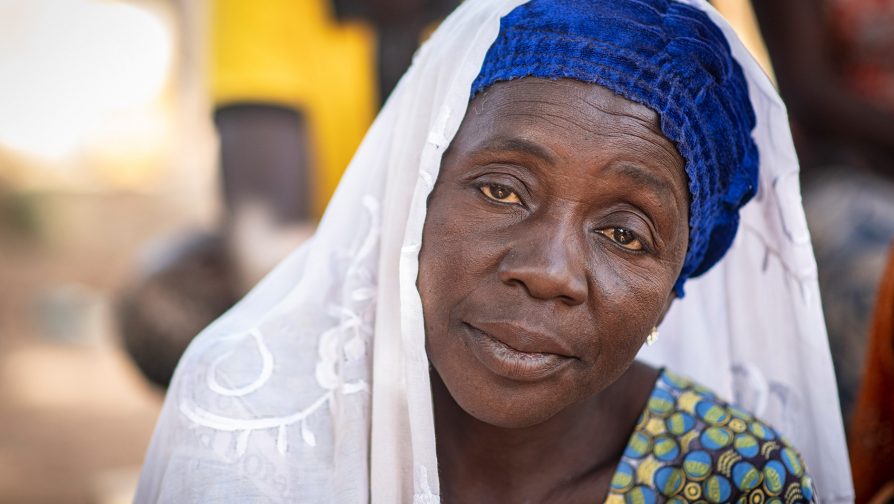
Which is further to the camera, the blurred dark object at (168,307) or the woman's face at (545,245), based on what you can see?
the blurred dark object at (168,307)

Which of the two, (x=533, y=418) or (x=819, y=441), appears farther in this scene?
(x=819, y=441)

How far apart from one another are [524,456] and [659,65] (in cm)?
96

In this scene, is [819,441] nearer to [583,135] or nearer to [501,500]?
[501,500]

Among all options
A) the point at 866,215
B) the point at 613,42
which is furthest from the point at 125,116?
the point at 613,42

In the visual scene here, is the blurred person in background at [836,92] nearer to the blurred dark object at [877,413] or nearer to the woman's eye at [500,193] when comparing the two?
the blurred dark object at [877,413]

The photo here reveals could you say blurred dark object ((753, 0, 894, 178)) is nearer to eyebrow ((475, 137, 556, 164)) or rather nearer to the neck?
the neck

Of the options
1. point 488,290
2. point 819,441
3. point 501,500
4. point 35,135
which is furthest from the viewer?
point 35,135

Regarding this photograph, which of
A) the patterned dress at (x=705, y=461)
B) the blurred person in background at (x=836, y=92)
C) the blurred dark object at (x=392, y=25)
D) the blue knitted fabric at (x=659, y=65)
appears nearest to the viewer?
the blue knitted fabric at (x=659, y=65)

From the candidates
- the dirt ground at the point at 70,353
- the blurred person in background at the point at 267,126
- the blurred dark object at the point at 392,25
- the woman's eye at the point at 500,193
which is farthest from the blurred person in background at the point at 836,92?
the dirt ground at the point at 70,353

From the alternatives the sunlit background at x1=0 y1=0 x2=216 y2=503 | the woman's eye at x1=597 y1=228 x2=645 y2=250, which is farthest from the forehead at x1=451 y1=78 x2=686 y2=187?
the sunlit background at x1=0 y1=0 x2=216 y2=503

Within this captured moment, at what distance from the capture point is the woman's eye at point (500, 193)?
1935 mm

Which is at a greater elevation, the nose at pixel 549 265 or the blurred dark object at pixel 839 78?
the nose at pixel 549 265

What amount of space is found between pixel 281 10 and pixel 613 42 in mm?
2255

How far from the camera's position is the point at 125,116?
7023 mm
